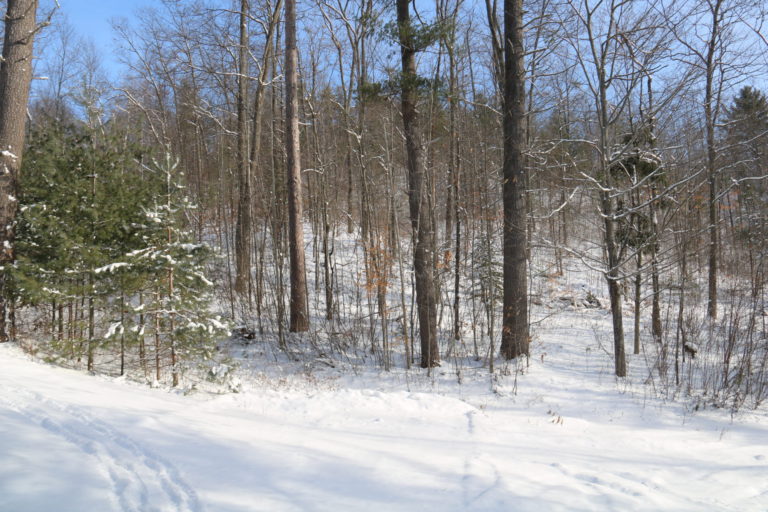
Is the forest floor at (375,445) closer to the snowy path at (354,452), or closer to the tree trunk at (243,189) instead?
the snowy path at (354,452)

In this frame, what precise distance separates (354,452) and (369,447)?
278mm

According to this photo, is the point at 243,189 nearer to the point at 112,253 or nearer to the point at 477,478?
the point at 112,253

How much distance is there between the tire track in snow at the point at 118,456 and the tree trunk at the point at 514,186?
643cm

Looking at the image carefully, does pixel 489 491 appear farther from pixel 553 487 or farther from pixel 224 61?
pixel 224 61

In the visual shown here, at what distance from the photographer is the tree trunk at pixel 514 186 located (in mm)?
7973

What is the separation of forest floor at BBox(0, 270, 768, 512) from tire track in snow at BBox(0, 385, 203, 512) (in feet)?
0.05

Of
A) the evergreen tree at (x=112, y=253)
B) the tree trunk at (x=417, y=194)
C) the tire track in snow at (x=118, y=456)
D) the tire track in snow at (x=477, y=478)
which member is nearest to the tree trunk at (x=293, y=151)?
the evergreen tree at (x=112, y=253)

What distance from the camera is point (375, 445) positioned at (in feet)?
14.6

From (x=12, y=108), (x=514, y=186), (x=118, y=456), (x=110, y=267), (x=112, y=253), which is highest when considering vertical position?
(x=12, y=108)

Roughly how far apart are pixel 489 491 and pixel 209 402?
14.8 ft

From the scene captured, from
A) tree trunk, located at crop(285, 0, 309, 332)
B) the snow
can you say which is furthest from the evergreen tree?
tree trunk, located at crop(285, 0, 309, 332)

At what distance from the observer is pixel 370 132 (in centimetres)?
1664

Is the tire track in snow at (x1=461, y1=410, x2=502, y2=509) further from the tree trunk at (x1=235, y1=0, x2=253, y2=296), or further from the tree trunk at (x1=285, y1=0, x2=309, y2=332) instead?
the tree trunk at (x1=235, y1=0, x2=253, y2=296)

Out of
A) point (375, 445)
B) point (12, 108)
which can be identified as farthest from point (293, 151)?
point (375, 445)
